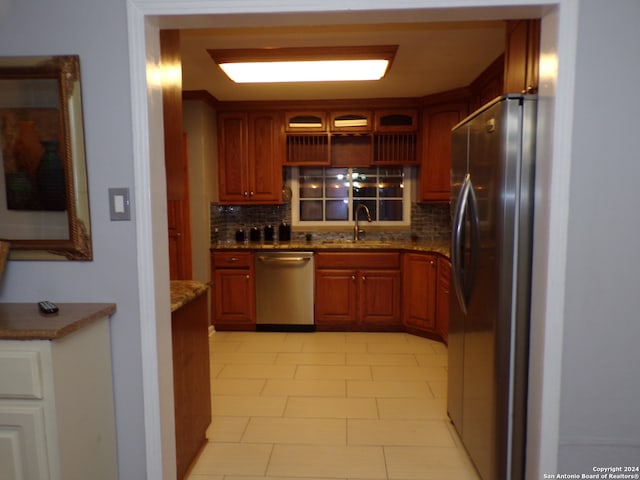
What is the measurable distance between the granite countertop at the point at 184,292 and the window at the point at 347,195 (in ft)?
8.66

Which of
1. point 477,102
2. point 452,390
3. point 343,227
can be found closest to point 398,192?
point 343,227

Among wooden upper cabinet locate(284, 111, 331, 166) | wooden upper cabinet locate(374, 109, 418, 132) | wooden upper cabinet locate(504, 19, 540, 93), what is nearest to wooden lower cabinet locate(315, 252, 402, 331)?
wooden upper cabinet locate(284, 111, 331, 166)

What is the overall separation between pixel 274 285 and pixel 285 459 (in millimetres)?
2194

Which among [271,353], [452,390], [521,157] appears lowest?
[271,353]

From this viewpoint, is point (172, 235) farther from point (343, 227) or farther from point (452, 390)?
point (452, 390)

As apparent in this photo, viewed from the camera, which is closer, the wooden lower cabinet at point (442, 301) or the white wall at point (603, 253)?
the white wall at point (603, 253)

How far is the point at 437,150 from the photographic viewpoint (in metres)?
4.13

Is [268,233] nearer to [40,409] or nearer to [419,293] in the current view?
[419,293]

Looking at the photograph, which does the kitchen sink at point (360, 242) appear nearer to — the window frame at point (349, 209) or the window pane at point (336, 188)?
the window frame at point (349, 209)

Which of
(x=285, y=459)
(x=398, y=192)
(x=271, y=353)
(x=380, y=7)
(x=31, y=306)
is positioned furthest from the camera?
(x=398, y=192)

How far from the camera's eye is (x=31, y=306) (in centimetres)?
149

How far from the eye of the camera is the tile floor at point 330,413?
2.01 metres

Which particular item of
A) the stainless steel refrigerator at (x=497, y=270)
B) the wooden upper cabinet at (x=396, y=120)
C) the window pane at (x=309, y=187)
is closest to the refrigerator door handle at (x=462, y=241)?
the stainless steel refrigerator at (x=497, y=270)

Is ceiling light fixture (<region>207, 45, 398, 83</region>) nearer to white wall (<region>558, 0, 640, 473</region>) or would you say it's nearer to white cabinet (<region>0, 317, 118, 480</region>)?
white wall (<region>558, 0, 640, 473</region>)
